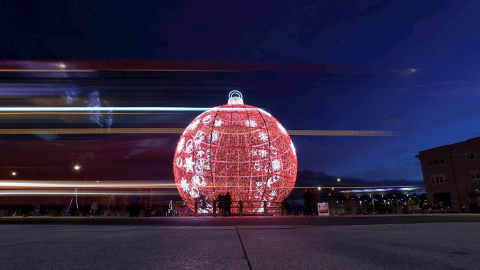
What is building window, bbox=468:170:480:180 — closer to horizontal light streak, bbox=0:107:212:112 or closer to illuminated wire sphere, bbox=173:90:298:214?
illuminated wire sphere, bbox=173:90:298:214

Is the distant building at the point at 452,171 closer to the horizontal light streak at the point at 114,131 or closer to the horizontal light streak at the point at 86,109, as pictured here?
the horizontal light streak at the point at 114,131

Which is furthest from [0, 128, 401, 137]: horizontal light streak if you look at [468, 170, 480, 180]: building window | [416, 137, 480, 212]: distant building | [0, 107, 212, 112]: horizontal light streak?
[468, 170, 480, 180]: building window

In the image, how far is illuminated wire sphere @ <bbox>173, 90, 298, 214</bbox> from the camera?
16.9 meters

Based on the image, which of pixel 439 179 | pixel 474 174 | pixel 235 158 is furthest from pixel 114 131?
pixel 439 179

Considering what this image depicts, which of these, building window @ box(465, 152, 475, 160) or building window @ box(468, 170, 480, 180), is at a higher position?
building window @ box(465, 152, 475, 160)

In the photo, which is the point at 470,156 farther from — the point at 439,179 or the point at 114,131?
the point at 114,131

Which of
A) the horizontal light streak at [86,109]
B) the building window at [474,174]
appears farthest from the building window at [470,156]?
the horizontal light streak at [86,109]

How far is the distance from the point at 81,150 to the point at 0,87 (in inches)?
230

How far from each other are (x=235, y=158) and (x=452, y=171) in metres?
37.2

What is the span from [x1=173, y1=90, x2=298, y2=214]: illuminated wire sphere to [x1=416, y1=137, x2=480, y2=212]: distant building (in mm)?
27716

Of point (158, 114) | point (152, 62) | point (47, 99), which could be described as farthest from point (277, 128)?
point (47, 99)

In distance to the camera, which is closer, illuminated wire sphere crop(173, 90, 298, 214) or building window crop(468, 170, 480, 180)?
illuminated wire sphere crop(173, 90, 298, 214)

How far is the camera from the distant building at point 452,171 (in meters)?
36.2

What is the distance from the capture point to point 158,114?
13.3m
